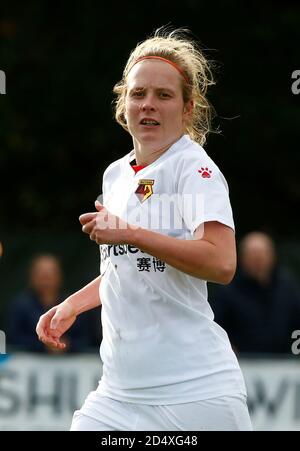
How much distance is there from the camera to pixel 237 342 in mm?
9336

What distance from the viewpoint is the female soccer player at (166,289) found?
424cm

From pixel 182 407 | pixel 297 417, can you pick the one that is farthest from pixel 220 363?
pixel 297 417

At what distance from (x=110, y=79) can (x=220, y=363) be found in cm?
964

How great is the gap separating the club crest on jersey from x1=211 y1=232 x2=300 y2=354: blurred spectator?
4706mm

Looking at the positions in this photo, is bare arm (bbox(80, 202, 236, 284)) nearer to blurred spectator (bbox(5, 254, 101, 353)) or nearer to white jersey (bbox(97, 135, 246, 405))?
white jersey (bbox(97, 135, 246, 405))

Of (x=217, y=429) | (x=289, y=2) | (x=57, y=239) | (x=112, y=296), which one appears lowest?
(x=217, y=429)

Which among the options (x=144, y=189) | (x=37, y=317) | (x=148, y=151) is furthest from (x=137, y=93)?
(x=37, y=317)

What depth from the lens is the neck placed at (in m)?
4.55

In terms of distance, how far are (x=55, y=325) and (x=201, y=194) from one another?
0.95 meters

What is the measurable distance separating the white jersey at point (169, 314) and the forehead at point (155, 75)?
1.04 ft

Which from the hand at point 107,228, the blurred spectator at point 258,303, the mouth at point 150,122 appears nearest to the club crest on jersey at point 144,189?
the mouth at point 150,122

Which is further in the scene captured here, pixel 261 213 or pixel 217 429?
pixel 261 213

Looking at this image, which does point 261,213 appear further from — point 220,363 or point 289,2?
point 220,363

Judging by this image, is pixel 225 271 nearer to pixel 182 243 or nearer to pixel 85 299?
pixel 182 243
